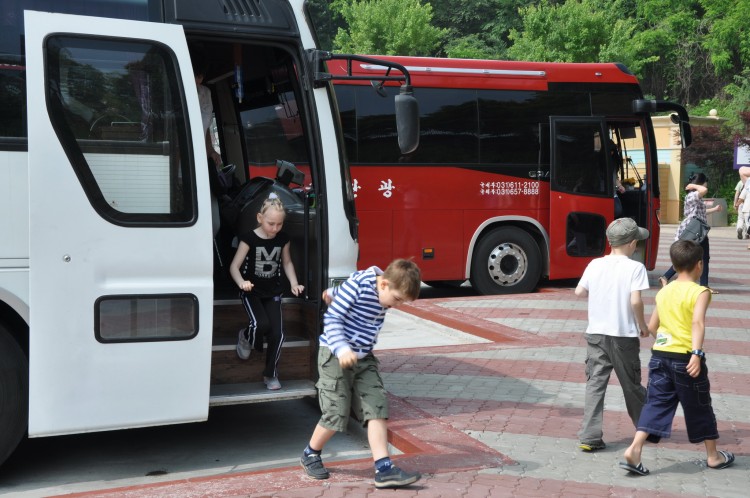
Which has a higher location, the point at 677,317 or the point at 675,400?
the point at 677,317

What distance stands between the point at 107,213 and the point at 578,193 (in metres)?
9.64

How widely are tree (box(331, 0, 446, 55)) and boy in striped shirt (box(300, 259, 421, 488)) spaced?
120 feet

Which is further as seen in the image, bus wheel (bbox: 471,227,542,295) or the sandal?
bus wheel (bbox: 471,227,542,295)

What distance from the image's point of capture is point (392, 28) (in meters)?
→ 41.1

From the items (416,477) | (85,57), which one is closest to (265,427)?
(416,477)

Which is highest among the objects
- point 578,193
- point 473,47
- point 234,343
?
point 473,47

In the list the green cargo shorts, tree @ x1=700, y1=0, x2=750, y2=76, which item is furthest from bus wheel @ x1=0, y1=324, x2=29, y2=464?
tree @ x1=700, y1=0, x2=750, y2=76

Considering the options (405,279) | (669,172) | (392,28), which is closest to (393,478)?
(405,279)

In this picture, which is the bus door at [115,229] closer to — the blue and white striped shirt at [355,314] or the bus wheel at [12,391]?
the bus wheel at [12,391]

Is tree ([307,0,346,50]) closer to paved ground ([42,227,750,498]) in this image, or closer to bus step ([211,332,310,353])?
bus step ([211,332,310,353])

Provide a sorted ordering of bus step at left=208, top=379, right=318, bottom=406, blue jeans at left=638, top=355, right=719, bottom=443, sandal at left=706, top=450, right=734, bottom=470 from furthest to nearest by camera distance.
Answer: bus step at left=208, top=379, right=318, bottom=406 < sandal at left=706, top=450, right=734, bottom=470 < blue jeans at left=638, top=355, right=719, bottom=443

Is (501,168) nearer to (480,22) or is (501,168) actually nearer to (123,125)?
(123,125)

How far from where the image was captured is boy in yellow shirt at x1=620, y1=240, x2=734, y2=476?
18.0 ft

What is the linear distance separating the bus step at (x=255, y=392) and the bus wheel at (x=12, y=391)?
1.07 m
